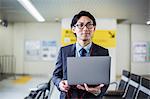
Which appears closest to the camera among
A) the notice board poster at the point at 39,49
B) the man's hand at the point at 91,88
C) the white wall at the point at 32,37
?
the man's hand at the point at 91,88

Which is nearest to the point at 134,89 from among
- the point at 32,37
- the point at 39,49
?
the point at 39,49

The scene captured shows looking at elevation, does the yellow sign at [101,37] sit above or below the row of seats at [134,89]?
above

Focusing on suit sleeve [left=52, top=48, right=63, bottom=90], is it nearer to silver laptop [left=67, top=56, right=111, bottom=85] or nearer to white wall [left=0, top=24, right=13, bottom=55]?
silver laptop [left=67, top=56, right=111, bottom=85]

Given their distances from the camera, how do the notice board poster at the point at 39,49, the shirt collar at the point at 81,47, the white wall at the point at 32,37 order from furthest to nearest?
the white wall at the point at 32,37 < the notice board poster at the point at 39,49 < the shirt collar at the point at 81,47

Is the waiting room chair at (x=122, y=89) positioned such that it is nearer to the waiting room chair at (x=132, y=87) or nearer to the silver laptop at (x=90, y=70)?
the waiting room chair at (x=132, y=87)

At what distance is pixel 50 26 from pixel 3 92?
5849 millimetres

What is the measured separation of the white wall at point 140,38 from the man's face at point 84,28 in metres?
10.7

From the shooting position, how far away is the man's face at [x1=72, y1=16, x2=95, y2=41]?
1.57 m

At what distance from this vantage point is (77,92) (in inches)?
61.1

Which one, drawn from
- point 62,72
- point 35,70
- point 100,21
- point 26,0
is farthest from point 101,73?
point 35,70

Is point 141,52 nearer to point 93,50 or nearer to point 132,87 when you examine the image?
point 132,87

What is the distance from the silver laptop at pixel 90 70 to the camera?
4.91 ft

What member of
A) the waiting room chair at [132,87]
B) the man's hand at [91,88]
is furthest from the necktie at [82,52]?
the waiting room chair at [132,87]

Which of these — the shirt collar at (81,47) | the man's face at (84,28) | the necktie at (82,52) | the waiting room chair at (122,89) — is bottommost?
the waiting room chair at (122,89)
